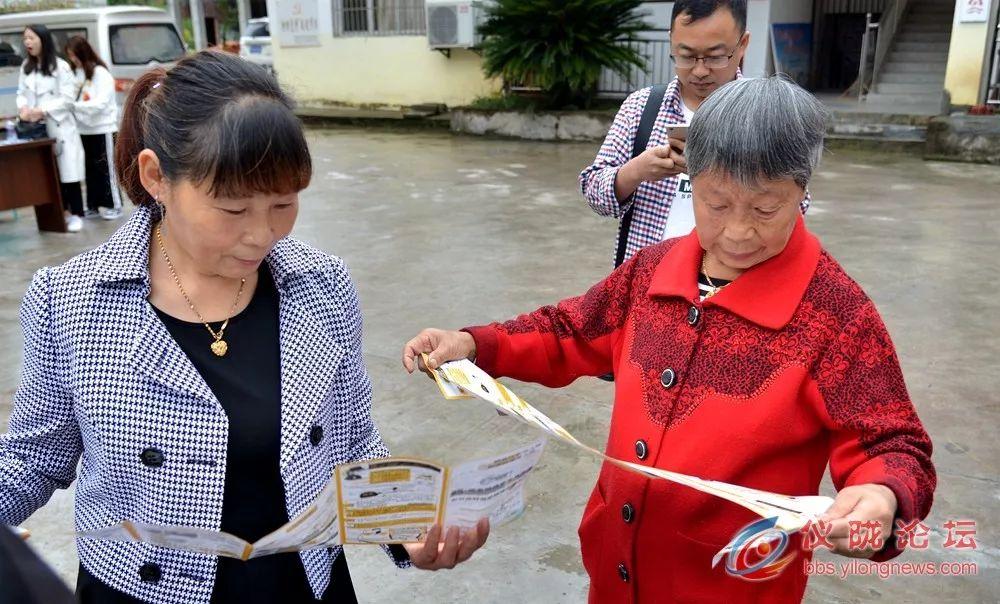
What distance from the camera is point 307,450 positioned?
133cm

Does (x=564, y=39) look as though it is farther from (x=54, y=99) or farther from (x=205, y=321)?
(x=205, y=321)

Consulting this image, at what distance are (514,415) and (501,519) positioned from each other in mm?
182

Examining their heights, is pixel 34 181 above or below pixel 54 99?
below

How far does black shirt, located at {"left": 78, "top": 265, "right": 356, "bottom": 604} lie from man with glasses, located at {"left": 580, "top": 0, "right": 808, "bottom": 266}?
3.73 ft

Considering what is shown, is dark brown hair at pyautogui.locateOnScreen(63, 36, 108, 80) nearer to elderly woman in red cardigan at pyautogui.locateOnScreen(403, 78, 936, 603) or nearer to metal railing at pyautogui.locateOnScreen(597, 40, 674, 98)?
elderly woman in red cardigan at pyautogui.locateOnScreen(403, 78, 936, 603)

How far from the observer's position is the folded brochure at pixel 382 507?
3.66ft

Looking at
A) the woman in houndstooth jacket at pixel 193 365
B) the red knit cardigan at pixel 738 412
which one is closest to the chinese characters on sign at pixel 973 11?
the red knit cardigan at pixel 738 412

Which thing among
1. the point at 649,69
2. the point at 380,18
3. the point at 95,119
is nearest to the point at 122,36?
the point at 95,119

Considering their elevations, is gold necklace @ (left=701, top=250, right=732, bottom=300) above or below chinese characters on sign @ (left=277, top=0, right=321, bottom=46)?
below

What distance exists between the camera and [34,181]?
6.67 m

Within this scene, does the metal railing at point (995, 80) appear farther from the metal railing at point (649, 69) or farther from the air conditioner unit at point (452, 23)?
the air conditioner unit at point (452, 23)

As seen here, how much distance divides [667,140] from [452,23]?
475 inches

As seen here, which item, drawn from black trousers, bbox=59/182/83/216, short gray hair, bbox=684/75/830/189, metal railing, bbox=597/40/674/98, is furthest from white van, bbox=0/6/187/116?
short gray hair, bbox=684/75/830/189

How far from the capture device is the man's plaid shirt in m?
2.42
